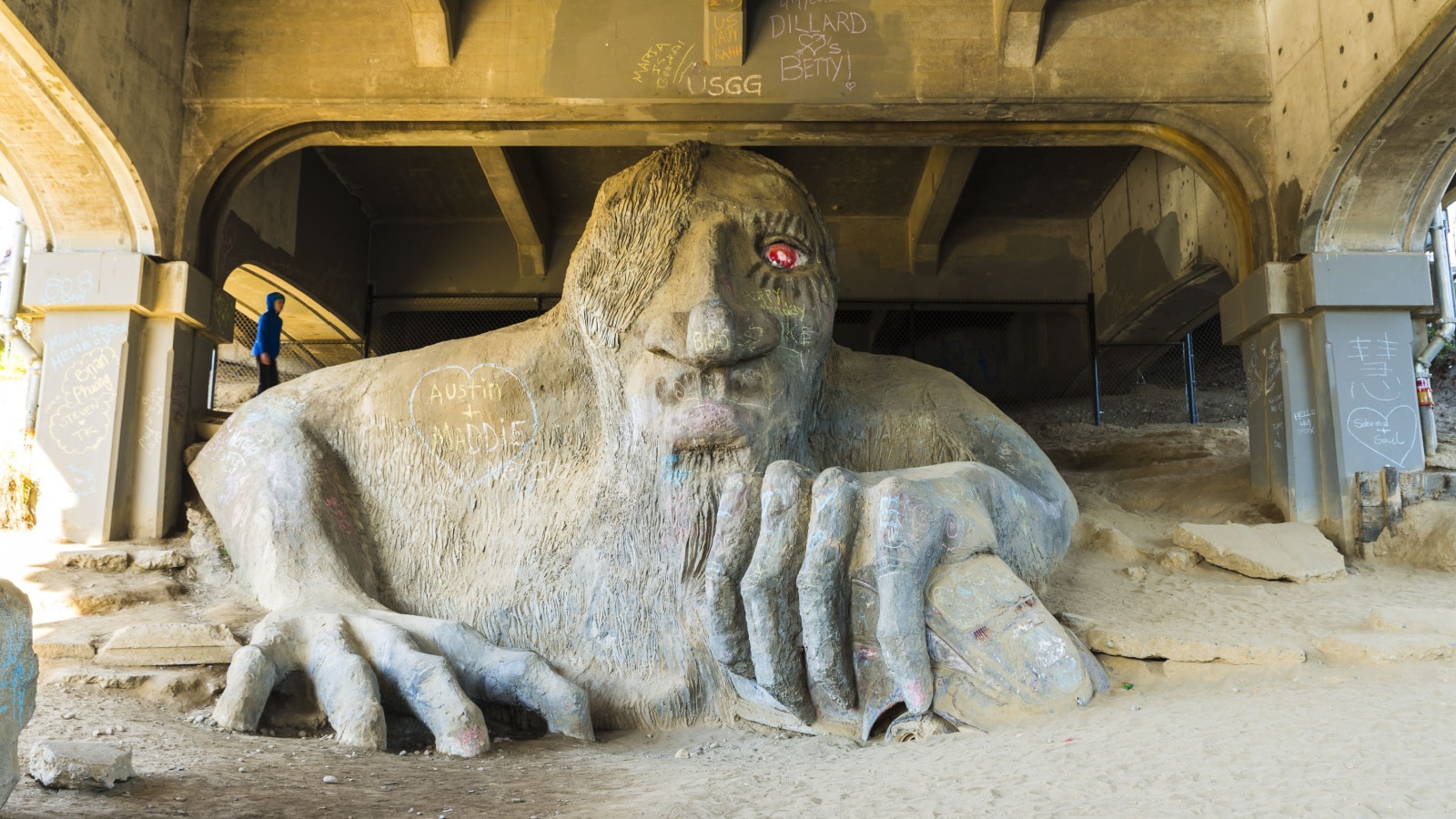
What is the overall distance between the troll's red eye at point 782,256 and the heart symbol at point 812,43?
1939 millimetres

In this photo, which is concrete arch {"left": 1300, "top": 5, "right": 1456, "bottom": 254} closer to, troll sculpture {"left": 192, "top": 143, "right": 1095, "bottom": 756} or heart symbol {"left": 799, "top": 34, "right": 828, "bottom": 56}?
troll sculpture {"left": 192, "top": 143, "right": 1095, "bottom": 756}

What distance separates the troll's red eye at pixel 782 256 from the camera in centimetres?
352

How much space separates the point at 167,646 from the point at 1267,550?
416 centimetres

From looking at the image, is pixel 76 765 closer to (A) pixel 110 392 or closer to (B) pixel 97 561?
(B) pixel 97 561

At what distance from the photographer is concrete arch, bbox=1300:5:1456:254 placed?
4.16 meters

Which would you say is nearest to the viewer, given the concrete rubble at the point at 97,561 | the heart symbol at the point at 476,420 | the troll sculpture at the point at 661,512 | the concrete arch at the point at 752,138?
the troll sculpture at the point at 661,512

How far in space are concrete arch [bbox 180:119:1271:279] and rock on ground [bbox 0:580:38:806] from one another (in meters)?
3.94

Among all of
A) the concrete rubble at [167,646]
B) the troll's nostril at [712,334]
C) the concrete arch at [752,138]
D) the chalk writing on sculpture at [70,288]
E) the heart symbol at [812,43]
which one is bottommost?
the concrete rubble at [167,646]

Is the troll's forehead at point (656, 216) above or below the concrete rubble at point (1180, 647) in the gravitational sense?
above

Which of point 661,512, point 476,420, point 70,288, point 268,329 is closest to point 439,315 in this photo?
point 268,329

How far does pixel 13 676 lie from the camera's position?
63.7 inches

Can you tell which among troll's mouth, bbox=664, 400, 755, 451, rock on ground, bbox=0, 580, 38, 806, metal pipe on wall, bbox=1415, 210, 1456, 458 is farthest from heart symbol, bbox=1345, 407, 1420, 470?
rock on ground, bbox=0, 580, 38, 806

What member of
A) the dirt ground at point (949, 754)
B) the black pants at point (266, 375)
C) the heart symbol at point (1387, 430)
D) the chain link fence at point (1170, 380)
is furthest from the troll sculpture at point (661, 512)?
the chain link fence at point (1170, 380)

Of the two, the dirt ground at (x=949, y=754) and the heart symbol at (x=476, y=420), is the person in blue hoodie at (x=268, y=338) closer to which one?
the dirt ground at (x=949, y=754)
